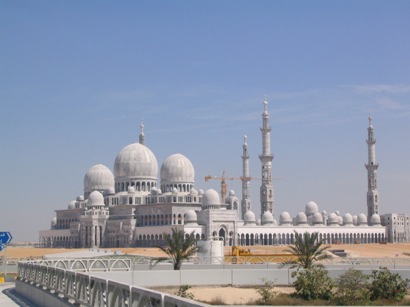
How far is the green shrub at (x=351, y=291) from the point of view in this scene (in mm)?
26125

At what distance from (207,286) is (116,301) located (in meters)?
20.1

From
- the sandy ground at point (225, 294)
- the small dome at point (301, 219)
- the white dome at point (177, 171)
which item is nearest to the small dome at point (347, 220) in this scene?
the small dome at point (301, 219)

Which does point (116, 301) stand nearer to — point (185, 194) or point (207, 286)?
point (207, 286)

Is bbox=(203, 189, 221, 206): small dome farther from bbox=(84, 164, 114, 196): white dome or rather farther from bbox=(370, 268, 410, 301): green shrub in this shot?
bbox=(370, 268, 410, 301): green shrub

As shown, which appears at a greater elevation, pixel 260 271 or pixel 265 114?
pixel 265 114

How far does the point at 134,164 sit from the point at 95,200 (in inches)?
302

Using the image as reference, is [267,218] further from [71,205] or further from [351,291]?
[351,291]

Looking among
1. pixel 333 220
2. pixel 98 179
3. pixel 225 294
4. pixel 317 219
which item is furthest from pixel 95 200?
pixel 225 294

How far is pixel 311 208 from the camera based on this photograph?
120125mm

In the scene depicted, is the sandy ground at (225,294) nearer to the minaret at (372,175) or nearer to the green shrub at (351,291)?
the green shrub at (351,291)

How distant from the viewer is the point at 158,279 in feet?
105

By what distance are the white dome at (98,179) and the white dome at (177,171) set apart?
10.9 meters

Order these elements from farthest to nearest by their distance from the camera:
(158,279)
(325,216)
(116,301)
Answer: (325,216) → (158,279) → (116,301)

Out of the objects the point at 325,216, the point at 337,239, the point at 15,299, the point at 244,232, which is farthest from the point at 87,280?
the point at 325,216
